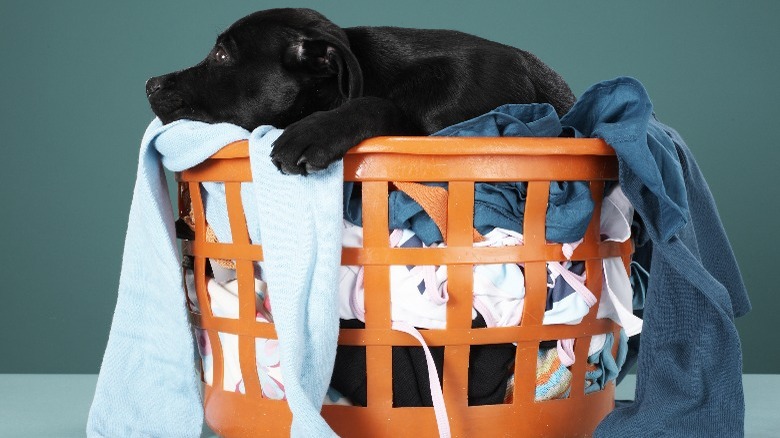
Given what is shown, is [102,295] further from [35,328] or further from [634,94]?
[634,94]

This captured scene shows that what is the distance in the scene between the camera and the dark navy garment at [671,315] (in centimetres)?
105

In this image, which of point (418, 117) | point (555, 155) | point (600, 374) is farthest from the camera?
point (418, 117)

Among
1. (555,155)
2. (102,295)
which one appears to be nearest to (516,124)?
(555,155)

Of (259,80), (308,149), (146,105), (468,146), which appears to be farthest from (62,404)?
(146,105)

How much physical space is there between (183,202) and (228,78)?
21 centimetres

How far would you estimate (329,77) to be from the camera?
1.37 m

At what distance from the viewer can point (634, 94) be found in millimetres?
1086

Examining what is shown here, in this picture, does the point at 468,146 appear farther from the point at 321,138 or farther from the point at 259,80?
the point at 259,80

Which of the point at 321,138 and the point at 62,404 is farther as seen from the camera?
the point at 62,404

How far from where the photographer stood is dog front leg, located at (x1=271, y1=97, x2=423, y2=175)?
997 millimetres

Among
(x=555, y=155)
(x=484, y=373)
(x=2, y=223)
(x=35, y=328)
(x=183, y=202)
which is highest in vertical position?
(x=555, y=155)

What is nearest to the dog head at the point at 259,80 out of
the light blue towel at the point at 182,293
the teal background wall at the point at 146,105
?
the light blue towel at the point at 182,293

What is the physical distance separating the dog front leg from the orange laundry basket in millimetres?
25

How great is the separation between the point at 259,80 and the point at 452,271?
19.8 inches
